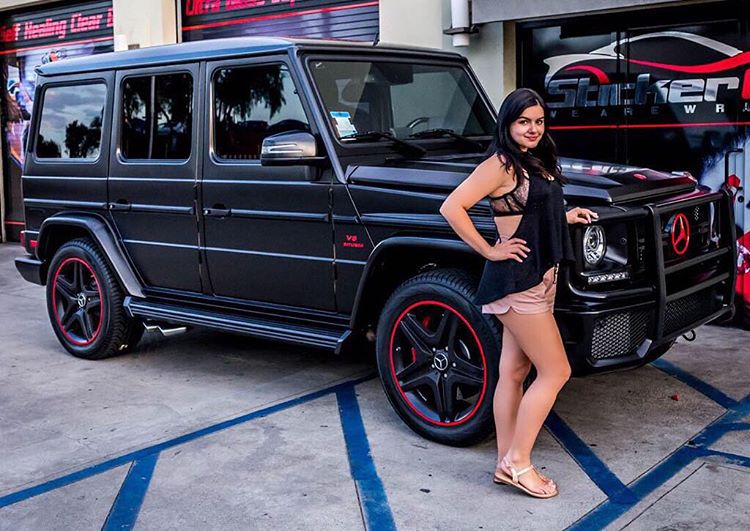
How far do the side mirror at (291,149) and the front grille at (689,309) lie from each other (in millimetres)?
1959

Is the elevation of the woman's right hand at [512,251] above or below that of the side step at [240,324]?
above

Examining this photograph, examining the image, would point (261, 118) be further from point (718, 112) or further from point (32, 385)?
point (718, 112)

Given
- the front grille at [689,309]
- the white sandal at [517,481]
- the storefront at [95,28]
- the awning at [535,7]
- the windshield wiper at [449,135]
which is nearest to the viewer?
the white sandal at [517,481]

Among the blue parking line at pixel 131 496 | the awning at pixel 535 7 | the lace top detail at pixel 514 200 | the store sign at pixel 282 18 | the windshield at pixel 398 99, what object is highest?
the store sign at pixel 282 18

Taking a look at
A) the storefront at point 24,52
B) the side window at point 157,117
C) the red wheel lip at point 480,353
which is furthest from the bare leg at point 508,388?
the storefront at point 24,52

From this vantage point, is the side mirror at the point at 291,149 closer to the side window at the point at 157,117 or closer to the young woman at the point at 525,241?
the side window at the point at 157,117

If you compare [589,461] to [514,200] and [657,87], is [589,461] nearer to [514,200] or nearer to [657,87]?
[514,200]

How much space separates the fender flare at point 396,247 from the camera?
179 inches

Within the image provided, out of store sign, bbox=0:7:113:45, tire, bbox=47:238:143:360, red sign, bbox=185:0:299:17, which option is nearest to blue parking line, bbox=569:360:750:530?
tire, bbox=47:238:143:360

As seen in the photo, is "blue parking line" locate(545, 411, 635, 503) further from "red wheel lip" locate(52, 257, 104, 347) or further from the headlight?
"red wheel lip" locate(52, 257, 104, 347)

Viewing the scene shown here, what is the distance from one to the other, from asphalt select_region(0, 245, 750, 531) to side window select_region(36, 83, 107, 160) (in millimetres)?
Result: 1497

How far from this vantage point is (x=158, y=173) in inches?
240

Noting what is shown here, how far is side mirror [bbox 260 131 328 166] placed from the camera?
5039 millimetres

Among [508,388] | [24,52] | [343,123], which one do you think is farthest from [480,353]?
[24,52]
